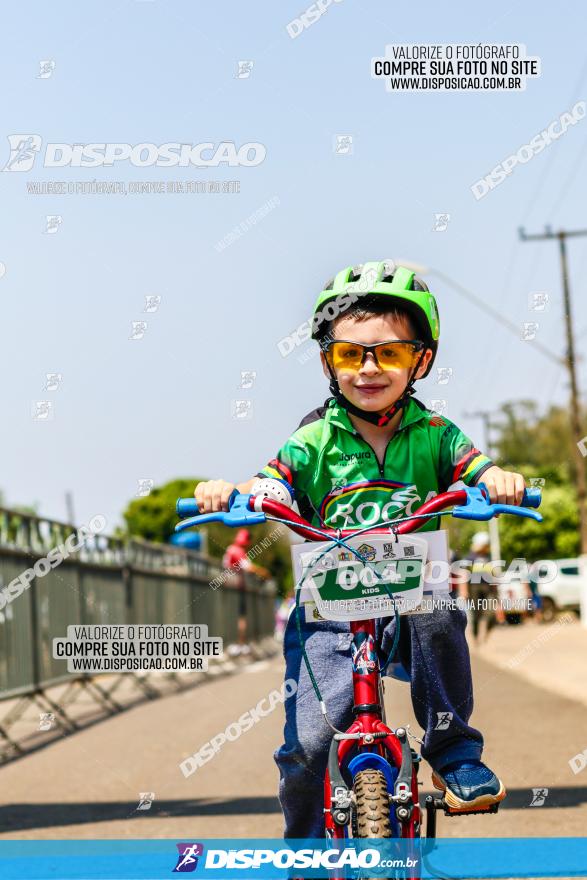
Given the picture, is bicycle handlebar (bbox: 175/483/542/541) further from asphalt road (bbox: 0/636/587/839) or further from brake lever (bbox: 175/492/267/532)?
asphalt road (bbox: 0/636/587/839)

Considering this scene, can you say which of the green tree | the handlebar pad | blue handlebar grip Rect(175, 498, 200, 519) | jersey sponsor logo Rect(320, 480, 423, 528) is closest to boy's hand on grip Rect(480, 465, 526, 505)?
jersey sponsor logo Rect(320, 480, 423, 528)

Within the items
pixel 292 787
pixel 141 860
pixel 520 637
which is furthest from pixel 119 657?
pixel 520 637

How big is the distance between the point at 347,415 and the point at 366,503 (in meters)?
0.28

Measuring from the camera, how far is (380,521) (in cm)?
396

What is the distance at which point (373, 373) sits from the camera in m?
3.96

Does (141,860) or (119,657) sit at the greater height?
(119,657)

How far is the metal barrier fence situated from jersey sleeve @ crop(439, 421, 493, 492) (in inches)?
240

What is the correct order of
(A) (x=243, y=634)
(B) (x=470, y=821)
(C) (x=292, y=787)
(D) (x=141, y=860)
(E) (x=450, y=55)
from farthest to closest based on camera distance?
(A) (x=243, y=634) < (E) (x=450, y=55) < (B) (x=470, y=821) < (D) (x=141, y=860) < (C) (x=292, y=787)

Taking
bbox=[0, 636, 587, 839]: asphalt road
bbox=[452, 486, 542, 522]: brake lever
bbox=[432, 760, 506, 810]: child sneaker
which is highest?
bbox=[452, 486, 542, 522]: brake lever

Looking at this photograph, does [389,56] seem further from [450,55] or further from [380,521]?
[380,521]

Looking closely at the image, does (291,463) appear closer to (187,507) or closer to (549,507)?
(187,507)

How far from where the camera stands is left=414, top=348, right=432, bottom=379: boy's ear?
409cm

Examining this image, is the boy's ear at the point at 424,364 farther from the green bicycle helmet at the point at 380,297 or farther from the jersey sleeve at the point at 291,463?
the jersey sleeve at the point at 291,463

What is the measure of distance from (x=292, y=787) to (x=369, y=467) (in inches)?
36.7
